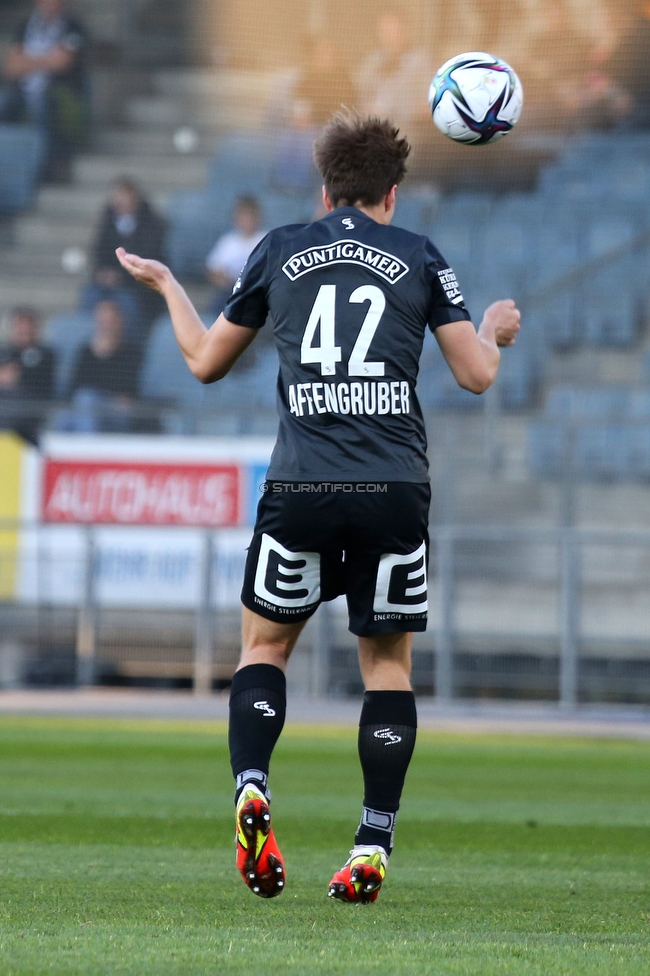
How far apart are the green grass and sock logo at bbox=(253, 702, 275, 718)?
0.46 meters

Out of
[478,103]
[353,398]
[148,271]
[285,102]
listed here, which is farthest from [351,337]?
[285,102]

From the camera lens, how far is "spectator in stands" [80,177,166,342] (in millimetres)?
18484

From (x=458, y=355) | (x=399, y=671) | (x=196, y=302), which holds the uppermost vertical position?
(x=196, y=302)

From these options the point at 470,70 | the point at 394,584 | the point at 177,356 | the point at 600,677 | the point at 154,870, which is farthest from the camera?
A: the point at 177,356

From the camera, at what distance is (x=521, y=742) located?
11570 millimetres

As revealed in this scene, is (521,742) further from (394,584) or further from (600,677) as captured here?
(394,584)

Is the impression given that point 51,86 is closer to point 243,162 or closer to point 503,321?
point 243,162

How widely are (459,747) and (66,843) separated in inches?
236

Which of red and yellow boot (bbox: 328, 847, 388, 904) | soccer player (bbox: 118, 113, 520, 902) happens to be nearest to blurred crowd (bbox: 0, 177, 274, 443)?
soccer player (bbox: 118, 113, 520, 902)

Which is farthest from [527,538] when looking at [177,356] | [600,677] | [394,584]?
[394,584]

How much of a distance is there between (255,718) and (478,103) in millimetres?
2260

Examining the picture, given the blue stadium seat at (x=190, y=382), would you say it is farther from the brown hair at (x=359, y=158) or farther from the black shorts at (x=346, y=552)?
the black shorts at (x=346, y=552)

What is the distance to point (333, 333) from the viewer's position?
12.9 ft

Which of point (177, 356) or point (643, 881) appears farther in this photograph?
point (177, 356)
